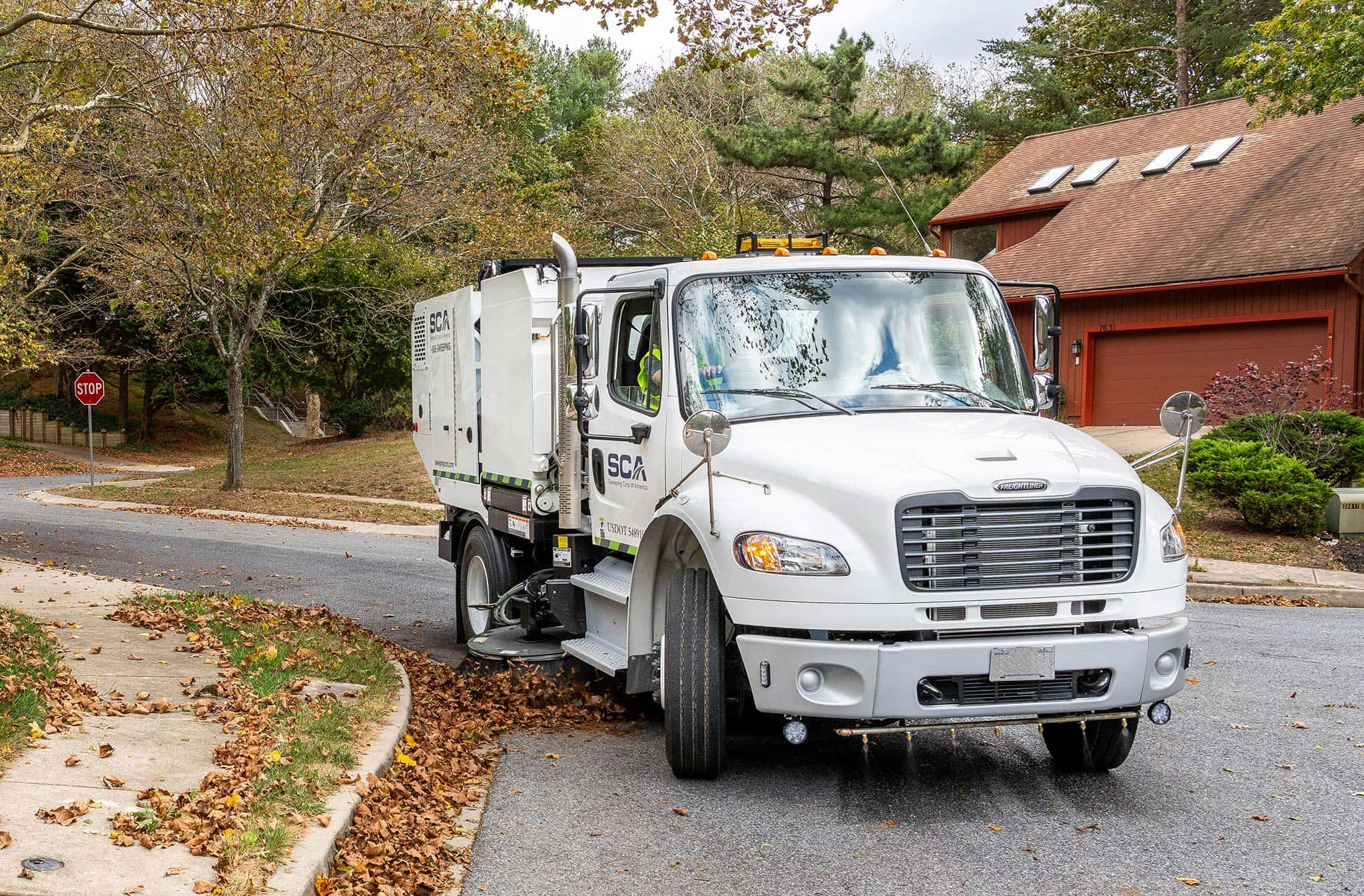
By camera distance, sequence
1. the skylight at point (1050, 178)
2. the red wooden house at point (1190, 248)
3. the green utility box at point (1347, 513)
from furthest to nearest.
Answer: the skylight at point (1050, 178)
the red wooden house at point (1190, 248)
the green utility box at point (1347, 513)

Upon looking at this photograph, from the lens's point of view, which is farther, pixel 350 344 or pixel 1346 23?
pixel 350 344

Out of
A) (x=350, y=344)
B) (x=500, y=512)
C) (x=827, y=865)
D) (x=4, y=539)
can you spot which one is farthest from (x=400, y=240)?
(x=827, y=865)

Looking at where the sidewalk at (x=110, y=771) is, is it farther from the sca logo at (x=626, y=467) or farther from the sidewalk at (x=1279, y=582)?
the sidewalk at (x=1279, y=582)

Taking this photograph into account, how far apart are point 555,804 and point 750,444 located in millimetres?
1985

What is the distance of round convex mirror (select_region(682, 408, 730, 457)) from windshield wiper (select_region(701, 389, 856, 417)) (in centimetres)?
84

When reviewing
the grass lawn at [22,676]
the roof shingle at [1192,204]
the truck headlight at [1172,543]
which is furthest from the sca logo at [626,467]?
the roof shingle at [1192,204]

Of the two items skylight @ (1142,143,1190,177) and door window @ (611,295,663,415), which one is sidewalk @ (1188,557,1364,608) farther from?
skylight @ (1142,143,1190,177)

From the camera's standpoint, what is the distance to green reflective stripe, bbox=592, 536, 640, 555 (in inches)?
298

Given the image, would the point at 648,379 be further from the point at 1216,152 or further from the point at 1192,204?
the point at 1216,152

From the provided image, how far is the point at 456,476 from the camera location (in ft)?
35.2

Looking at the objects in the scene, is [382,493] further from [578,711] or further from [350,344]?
[578,711]

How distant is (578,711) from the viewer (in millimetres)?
8195

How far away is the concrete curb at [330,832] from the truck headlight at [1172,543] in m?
3.85

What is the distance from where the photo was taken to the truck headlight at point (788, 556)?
5.78 meters
